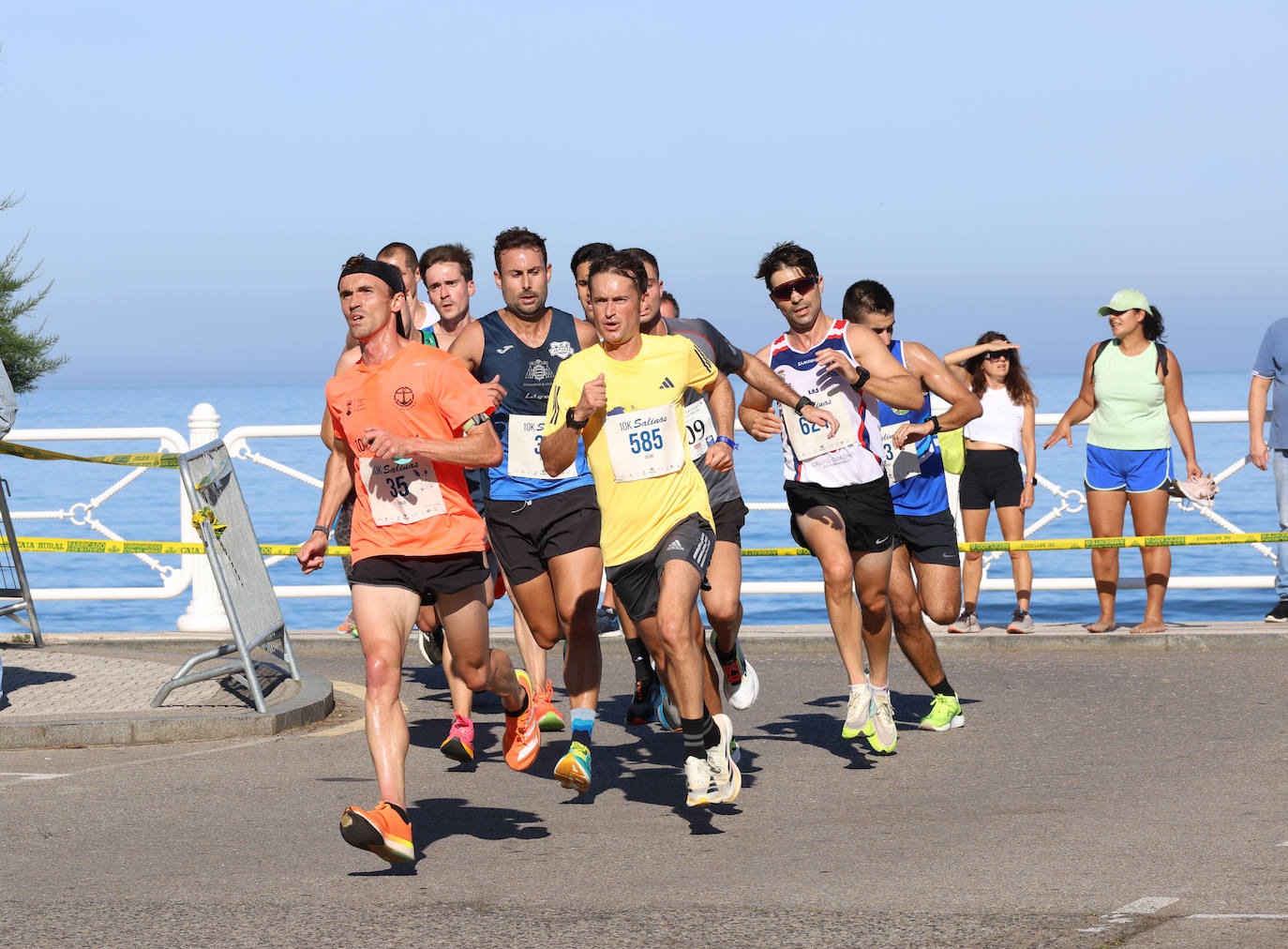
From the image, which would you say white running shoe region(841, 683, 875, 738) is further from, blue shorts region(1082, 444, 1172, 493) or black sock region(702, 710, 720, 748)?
blue shorts region(1082, 444, 1172, 493)

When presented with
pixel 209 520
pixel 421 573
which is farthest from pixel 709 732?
pixel 209 520

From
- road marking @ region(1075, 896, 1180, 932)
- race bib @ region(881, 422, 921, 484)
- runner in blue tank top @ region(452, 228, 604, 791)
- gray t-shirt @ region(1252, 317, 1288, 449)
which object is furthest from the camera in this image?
gray t-shirt @ region(1252, 317, 1288, 449)

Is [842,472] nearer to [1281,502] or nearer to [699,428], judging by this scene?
[699,428]

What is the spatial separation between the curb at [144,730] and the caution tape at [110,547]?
1.80m

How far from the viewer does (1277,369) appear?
A: 42.5 ft

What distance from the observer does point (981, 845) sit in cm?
638

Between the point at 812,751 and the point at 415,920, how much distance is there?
3.68 m

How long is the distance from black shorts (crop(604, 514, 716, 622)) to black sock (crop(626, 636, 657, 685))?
1.97 metres

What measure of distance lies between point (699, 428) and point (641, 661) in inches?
56.6

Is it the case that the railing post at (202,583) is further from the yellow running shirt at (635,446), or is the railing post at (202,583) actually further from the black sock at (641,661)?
the yellow running shirt at (635,446)

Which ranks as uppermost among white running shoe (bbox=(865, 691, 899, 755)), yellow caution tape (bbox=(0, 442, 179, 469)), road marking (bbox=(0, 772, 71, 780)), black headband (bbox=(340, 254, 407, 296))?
black headband (bbox=(340, 254, 407, 296))

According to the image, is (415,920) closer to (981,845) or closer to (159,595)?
(981,845)

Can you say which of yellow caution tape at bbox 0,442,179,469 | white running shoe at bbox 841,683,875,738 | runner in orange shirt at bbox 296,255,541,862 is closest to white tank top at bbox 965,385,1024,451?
white running shoe at bbox 841,683,875,738

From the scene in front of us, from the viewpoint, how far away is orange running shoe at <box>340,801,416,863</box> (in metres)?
5.75
